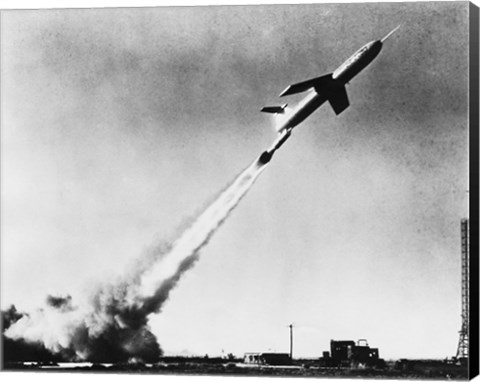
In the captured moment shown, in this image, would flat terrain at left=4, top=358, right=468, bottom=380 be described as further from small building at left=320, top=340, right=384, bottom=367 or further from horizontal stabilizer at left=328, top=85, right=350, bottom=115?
horizontal stabilizer at left=328, top=85, right=350, bottom=115

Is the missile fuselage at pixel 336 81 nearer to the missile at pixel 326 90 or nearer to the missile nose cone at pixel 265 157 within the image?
the missile at pixel 326 90

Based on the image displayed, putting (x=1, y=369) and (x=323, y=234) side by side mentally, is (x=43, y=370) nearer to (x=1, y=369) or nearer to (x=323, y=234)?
(x=1, y=369)

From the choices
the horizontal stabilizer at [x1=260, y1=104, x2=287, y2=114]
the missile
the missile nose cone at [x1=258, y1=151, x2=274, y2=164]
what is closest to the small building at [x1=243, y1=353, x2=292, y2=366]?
the missile nose cone at [x1=258, y1=151, x2=274, y2=164]

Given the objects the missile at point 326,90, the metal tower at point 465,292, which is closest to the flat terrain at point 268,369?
the metal tower at point 465,292

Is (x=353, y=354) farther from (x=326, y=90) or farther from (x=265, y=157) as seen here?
(x=326, y=90)

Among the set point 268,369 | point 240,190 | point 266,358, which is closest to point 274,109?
point 240,190

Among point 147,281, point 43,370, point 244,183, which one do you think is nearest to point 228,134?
point 244,183
